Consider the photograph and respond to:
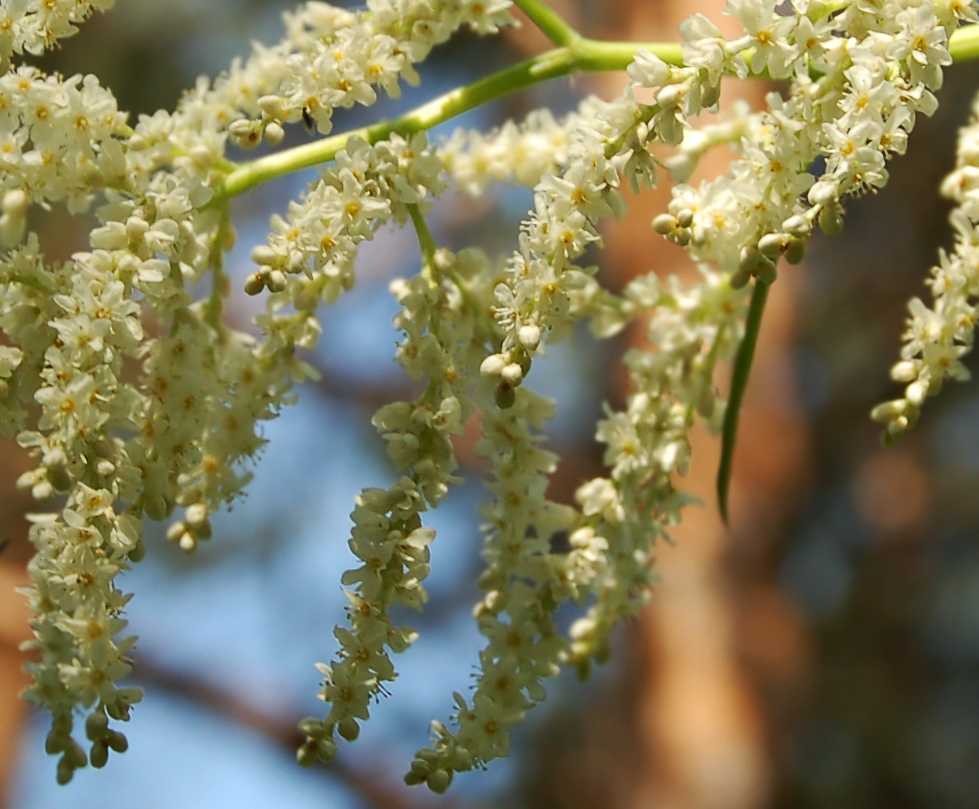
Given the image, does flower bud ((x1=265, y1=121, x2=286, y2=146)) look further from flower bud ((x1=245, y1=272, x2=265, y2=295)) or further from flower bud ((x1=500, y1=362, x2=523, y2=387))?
flower bud ((x1=500, y1=362, x2=523, y2=387))

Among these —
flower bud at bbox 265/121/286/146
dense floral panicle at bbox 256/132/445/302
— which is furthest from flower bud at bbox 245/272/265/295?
flower bud at bbox 265/121/286/146

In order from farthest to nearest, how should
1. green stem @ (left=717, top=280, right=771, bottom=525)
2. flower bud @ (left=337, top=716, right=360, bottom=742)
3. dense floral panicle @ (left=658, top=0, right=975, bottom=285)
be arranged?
green stem @ (left=717, top=280, right=771, bottom=525), flower bud @ (left=337, top=716, right=360, bottom=742), dense floral panicle @ (left=658, top=0, right=975, bottom=285)

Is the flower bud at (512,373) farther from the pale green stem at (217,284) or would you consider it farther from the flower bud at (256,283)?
the pale green stem at (217,284)

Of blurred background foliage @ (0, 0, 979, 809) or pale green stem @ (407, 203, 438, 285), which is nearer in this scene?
pale green stem @ (407, 203, 438, 285)

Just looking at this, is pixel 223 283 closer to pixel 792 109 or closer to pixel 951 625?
pixel 792 109

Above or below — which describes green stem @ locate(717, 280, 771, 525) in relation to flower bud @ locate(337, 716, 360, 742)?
above

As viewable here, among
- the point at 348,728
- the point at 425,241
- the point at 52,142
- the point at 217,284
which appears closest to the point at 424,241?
the point at 425,241

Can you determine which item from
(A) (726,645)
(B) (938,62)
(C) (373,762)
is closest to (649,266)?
(A) (726,645)
